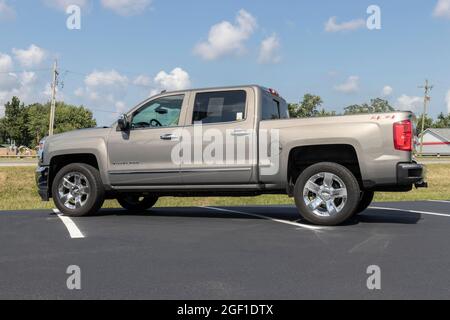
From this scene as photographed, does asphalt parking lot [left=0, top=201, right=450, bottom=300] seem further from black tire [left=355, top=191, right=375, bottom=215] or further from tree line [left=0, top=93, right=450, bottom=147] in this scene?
tree line [left=0, top=93, right=450, bottom=147]

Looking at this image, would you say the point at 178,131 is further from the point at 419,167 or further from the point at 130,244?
the point at 419,167

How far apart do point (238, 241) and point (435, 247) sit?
2.06 metres

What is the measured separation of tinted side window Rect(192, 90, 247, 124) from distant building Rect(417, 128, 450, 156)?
3212 inches

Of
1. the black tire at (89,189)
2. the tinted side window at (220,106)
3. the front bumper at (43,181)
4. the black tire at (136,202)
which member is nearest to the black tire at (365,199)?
the tinted side window at (220,106)

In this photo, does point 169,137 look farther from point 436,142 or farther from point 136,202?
point 436,142

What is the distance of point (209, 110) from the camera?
761 centimetres

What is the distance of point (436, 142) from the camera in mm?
84625

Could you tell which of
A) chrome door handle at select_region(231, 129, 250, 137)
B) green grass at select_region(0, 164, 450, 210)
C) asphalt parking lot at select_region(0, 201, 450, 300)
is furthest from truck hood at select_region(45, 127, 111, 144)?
green grass at select_region(0, 164, 450, 210)

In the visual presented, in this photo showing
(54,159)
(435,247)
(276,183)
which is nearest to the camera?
(435,247)

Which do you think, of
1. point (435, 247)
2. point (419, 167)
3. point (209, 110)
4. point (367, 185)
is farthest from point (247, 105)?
point (435, 247)

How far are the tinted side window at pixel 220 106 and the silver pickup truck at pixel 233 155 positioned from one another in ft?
0.05

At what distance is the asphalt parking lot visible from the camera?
3.57m

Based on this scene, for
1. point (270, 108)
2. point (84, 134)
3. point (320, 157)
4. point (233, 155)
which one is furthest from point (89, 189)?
point (320, 157)

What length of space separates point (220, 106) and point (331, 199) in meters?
2.19
